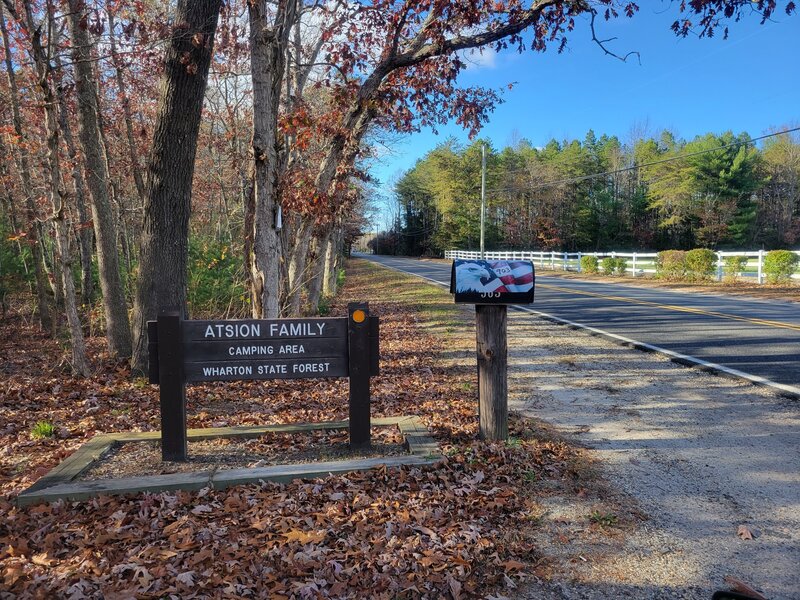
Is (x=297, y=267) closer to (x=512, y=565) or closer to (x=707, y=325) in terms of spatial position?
(x=707, y=325)

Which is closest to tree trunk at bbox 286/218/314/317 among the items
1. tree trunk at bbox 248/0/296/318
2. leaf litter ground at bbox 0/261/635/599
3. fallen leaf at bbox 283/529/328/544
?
tree trunk at bbox 248/0/296/318

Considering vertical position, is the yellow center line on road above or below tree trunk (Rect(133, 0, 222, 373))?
below

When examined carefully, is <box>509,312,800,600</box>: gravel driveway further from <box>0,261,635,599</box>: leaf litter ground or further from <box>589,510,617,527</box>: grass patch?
<box>0,261,635,599</box>: leaf litter ground

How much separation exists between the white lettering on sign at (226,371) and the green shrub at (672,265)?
24.8 m

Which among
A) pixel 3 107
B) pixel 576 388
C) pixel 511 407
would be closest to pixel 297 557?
pixel 511 407

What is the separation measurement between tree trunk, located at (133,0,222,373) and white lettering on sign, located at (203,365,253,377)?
287cm

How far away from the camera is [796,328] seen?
10594mm

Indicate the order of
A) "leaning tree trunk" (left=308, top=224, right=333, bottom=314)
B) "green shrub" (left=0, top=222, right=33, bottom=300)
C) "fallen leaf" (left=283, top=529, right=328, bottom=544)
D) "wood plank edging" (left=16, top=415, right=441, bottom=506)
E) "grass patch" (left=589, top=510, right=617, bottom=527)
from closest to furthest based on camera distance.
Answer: "fallen leaf" (left=283, top=529, right=328, bottom=544) → "grass patch" (left=589, top=510, right=617, bottom=527) → "wood plank edging" (left=16, top=415, right=441, bottom=506) → "leaning tree trunk" (left=308, top=224, right=333, bottom=314) → "green shrub" (left=0, top=222, right=33, bottom=300)

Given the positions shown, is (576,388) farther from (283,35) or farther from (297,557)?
(283,35)

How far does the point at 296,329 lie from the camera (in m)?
4.59

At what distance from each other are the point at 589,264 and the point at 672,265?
821 cm

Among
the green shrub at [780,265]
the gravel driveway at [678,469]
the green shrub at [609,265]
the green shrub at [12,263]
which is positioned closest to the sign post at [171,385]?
the gravel driveway at [678,469]

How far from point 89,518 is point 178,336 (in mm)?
1399

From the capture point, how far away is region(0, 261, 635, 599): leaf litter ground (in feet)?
9.70
